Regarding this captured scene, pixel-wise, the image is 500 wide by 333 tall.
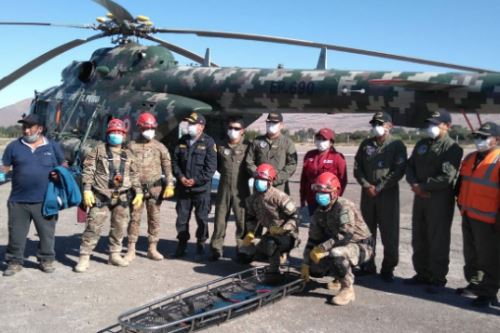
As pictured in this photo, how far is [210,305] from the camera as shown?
179 inches

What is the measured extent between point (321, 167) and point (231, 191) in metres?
1.23

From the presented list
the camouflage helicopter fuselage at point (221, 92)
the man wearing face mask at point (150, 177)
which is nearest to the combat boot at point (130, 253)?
the man wearing face mask at point (150, 177)

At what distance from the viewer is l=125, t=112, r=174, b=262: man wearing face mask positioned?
632cm

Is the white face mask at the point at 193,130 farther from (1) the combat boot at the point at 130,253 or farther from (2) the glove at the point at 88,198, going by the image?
(1) the combat boot at the point at 130,253

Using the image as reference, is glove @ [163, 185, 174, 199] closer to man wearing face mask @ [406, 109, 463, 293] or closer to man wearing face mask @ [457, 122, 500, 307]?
man wearing face mask @ [406, 109, 463, 293]

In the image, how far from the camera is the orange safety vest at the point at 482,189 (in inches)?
190

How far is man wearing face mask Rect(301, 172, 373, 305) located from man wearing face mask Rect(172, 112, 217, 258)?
1.81 metres

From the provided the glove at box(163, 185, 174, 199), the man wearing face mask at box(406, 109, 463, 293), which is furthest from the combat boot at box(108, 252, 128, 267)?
the man wearing face mask at box(406, 109, 463, 293)

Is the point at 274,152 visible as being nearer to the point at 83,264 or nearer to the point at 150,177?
the point at 150,177

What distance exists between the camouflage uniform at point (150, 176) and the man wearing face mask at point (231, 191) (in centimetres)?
71

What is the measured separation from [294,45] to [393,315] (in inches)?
257

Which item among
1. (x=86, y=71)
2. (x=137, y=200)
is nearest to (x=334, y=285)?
(x=137, y=200)

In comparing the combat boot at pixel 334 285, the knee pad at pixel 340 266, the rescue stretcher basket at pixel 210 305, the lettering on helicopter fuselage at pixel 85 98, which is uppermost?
the lettering on helicopter fuselage at pixel 85 98

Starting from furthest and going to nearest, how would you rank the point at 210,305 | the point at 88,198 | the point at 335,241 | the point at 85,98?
the point at 85,98
the point at 88,198
the point at 335,241
the point at 210,305
